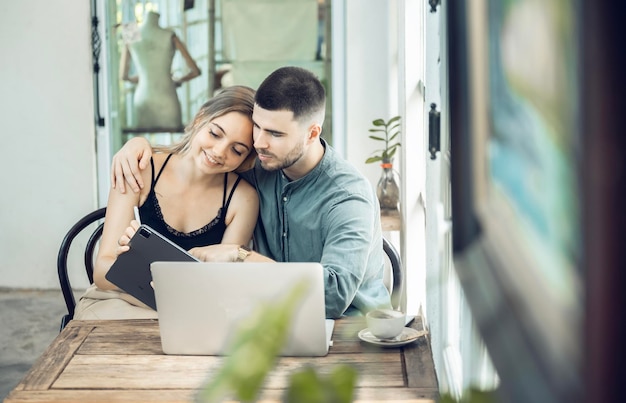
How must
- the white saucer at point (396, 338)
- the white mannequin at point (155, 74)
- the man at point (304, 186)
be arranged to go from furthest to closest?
the white mannequin at point (155, 74) < the man at point (304, 186) < the white saucer at point (396, 338)

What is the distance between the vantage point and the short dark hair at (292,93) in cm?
252

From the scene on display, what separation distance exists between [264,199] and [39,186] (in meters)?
2.88

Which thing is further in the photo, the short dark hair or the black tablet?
the short dark hair

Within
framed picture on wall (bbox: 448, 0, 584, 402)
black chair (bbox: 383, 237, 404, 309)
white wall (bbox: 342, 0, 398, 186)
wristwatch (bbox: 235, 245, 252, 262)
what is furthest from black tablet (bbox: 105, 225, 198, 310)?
white wall (bbox: 342, 0, 398, 186)

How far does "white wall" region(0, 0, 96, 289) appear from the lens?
5039 mm

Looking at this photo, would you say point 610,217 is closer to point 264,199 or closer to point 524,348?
point 524,348

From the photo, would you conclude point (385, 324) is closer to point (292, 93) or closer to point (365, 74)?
point (292, 93)

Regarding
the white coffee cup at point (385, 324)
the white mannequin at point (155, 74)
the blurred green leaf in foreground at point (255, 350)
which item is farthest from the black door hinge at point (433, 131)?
the white mannequin at point (155, 74)

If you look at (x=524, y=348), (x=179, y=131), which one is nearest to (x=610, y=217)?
(x=524, y=348)

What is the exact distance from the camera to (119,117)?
511cm

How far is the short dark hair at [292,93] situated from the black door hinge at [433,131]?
0.60 m

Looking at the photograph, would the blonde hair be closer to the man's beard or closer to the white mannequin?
the man's beard

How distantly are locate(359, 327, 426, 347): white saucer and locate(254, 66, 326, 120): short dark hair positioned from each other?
0.80 meters

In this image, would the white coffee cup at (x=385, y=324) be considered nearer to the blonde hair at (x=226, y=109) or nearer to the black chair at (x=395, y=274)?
the black chair at (x=395, y=274)
